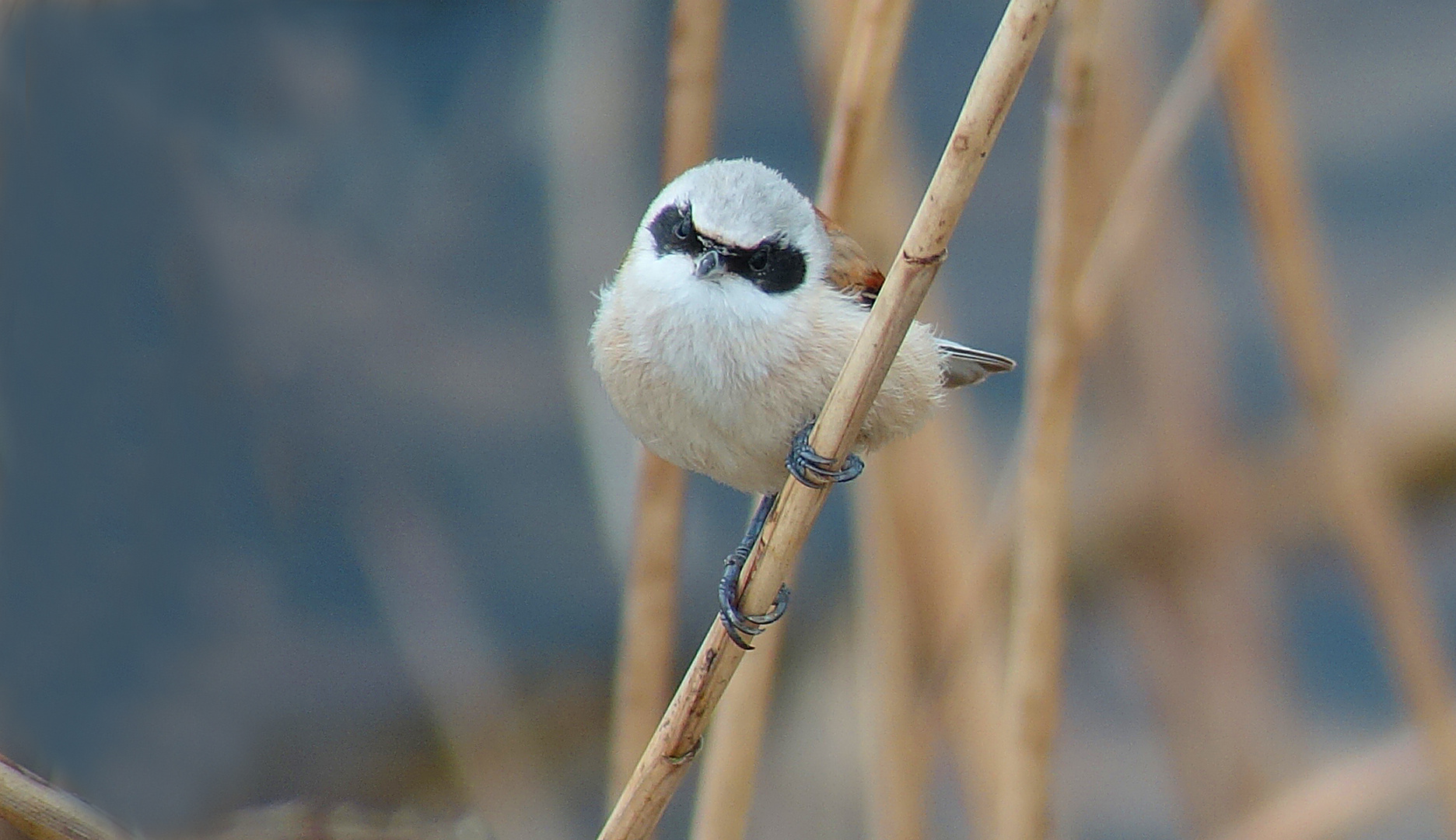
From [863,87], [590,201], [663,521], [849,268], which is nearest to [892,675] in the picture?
[663,521]

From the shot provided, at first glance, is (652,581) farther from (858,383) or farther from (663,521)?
(858,383)

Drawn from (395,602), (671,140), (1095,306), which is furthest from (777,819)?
(671,140)

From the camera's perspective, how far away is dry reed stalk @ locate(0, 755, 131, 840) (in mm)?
930

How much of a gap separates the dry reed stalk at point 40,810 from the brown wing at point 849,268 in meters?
0.84

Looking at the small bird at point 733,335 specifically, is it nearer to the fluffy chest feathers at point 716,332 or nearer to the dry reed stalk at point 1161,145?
the fluffy chest feathers at point 716,332

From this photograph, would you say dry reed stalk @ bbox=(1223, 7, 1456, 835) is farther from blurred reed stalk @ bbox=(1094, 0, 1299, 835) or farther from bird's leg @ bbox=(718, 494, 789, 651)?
bird's leg @ bbox=(718, 494, 789, 651)

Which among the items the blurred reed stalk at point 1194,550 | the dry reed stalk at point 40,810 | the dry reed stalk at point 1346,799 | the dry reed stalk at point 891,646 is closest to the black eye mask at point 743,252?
the dry reed stalk at point 891,646

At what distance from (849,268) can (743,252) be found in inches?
7.2

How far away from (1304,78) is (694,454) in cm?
308

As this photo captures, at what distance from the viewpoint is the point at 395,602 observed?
2.54 metres

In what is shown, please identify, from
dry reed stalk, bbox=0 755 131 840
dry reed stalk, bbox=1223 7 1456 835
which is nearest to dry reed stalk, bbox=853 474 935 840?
dry reed stalk, bbox=1223 7 1456 835

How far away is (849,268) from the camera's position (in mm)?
1435

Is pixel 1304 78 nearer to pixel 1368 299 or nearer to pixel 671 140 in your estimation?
pixel 1368 299

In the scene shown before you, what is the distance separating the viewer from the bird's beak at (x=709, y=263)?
127cm
